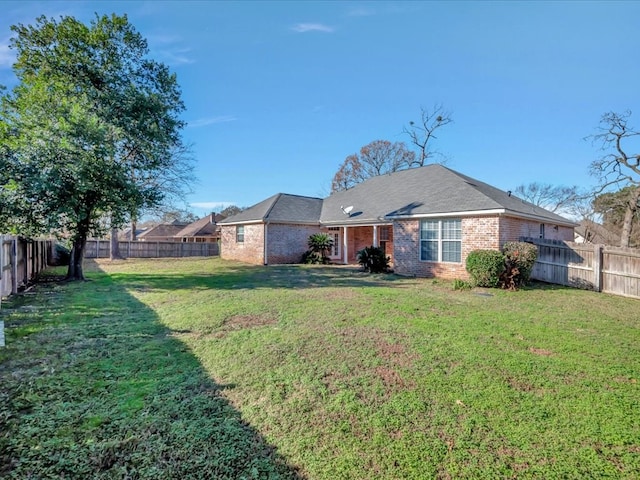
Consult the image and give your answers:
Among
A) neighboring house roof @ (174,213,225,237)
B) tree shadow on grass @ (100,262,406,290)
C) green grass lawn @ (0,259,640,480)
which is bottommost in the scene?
green grass lawn @ (0,259,640,480)

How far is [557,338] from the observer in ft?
17.7

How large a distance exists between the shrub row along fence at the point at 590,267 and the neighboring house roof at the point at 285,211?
1210cm

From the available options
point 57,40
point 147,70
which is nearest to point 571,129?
point 147,70

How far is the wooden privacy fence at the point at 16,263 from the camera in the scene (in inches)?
309

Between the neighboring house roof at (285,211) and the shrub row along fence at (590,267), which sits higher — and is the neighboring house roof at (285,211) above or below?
above

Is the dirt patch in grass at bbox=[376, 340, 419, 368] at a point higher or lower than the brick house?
lower

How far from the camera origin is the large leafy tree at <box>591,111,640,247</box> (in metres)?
20.0

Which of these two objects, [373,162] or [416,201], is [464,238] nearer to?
[416,201]

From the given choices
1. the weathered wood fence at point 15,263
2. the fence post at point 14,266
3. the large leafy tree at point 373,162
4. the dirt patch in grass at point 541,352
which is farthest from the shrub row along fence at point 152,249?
the dirt patch in grass at point 541,352

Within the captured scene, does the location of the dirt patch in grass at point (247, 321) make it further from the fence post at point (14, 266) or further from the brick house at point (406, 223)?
the brick house at point (406, 223)

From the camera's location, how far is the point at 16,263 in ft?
29.8

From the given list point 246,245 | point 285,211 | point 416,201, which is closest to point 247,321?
point 416,201

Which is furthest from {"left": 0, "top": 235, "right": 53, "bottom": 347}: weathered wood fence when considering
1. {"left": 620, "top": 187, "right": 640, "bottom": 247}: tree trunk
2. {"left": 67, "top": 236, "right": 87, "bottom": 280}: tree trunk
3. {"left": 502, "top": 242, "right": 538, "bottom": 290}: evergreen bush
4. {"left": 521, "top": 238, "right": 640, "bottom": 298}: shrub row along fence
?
{"left": 620, "top": 187, "right": 640, "bottom": 247}: tree trunk

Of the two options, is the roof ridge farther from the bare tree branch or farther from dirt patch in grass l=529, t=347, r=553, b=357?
dirt patch in grass l=529, t=347, r=553, b=357
